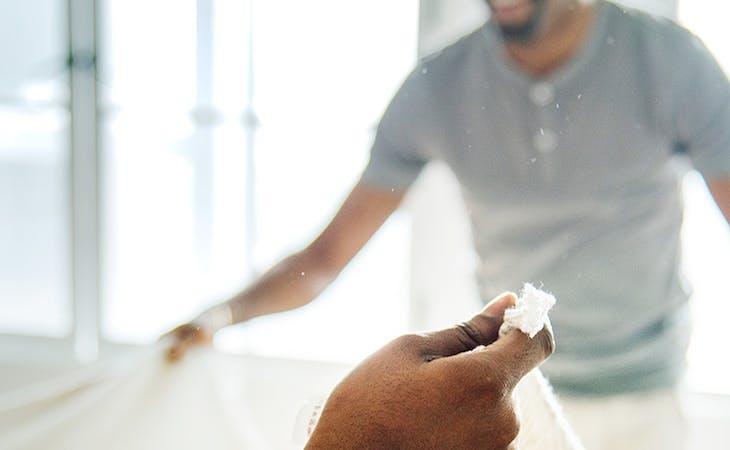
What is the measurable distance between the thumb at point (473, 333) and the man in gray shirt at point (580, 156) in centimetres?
15

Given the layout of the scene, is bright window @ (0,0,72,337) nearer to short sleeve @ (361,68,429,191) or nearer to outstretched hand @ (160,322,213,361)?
outstretched hand @ (160,322,213,361)

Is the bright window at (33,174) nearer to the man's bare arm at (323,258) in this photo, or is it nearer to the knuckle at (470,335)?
the man's bare arm at (323,258)

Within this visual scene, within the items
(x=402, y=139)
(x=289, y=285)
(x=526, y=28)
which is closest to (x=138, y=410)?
(x=289, y=285)

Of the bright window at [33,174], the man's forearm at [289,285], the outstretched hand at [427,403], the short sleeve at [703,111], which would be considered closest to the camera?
the outstretched hand at [427,403]

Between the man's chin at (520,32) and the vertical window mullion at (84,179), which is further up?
the man's chin at (520,32)

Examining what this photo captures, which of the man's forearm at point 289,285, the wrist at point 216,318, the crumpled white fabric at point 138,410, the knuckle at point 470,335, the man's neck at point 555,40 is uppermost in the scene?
the man's neck at point 555,40

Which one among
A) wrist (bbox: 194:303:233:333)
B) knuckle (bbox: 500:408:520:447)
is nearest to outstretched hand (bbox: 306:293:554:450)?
knuckle (bbox: 500:408:520:447)

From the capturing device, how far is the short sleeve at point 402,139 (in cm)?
42

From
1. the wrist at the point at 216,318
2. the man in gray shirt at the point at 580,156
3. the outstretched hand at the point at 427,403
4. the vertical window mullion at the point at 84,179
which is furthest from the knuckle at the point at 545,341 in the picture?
the vertical window mullion at the point at 84,179

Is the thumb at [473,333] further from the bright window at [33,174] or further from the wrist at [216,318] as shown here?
the bright window at [33,174]

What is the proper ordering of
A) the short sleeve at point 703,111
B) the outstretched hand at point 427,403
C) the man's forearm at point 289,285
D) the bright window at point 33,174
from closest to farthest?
1. the outstretched hand at point 427,403
2. the short sleeve at point 703,111
3. the man's forearm at point 289,285
4. the bright window at point 33,174

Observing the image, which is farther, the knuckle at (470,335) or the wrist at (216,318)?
the wrist at (216,318)

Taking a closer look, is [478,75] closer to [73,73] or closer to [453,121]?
[453,121]

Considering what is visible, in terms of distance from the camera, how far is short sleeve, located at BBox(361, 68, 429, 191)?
417 mm
